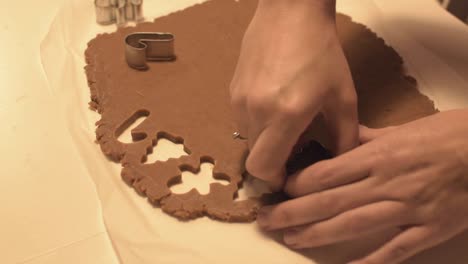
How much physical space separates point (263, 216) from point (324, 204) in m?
0.10

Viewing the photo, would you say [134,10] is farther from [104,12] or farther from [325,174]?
[325,174]

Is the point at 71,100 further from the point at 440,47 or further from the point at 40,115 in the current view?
the point at 440,47

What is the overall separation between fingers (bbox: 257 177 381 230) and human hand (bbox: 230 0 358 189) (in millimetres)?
48

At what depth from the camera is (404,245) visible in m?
0.60

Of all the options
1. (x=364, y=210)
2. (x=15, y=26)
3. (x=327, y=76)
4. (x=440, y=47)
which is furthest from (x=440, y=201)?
(x=15, y=26)

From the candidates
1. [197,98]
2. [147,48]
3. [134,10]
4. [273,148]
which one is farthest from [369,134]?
[134,10]

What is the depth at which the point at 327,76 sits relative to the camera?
64cm

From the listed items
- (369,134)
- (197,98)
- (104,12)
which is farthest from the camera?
(104,12)

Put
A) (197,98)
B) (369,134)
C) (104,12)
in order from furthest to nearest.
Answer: (104,12) → (197,98) → (369,134)

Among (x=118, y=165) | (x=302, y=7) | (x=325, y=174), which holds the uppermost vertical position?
(x=302, y=7)

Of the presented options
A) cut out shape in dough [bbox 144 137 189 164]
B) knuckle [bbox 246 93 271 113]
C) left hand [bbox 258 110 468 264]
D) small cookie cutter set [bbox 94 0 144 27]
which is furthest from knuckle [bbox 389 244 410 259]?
small cookie cutter set [bbox 94 0 144 27]

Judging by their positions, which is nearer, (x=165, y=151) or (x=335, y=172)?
(x=335, y=172)

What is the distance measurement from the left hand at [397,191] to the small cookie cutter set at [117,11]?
0.61 metres

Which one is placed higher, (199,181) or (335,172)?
(335,172)
